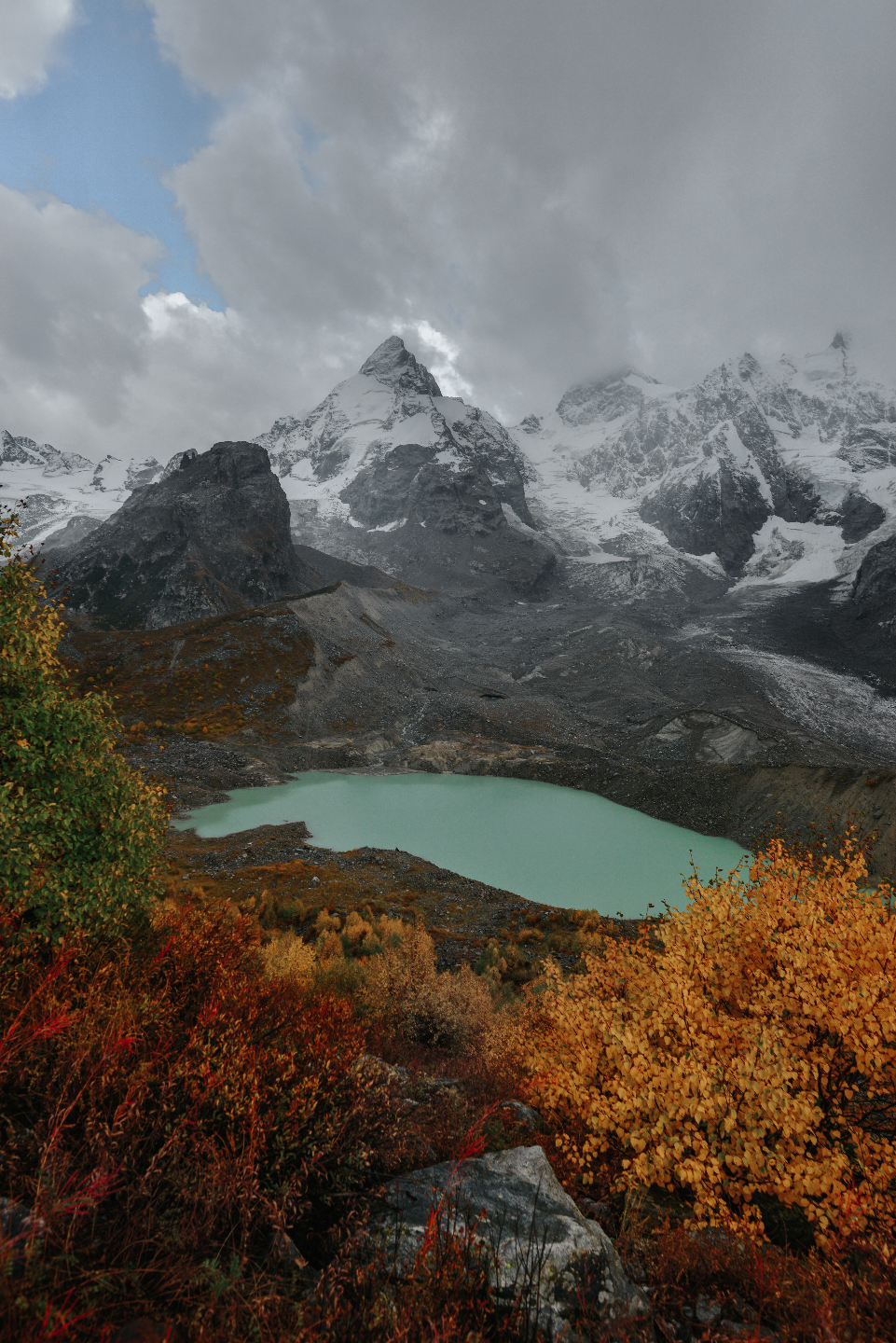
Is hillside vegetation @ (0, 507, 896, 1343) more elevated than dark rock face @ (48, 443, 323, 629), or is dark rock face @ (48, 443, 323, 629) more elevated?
dark rock face @ (48, 443, 323, 629)

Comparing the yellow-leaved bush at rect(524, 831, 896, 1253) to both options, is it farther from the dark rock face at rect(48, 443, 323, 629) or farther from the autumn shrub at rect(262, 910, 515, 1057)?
the dark rock face at rect(48, 443, 323, 629)

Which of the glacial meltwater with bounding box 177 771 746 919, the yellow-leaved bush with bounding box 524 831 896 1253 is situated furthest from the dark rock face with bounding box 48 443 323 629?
the yellow-leaved bush with bounding box 524 831 896 1253

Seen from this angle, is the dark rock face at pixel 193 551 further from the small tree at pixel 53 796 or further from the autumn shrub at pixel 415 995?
the small tree at pixel 53 796

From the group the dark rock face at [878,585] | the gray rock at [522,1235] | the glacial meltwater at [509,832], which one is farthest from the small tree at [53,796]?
the dark rock face at [878,585]

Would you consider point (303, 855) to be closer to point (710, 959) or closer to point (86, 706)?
point (86, 706)

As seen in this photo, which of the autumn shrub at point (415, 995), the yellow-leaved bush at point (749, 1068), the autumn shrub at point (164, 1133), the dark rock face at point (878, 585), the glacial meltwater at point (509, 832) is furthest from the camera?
the dark rock face at point (878, 585)

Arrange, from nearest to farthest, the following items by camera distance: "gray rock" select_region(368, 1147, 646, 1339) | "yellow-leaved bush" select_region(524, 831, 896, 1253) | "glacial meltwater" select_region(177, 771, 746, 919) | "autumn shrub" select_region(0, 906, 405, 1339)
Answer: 1. "autumn shrub" select_region(0, 906, 405, 1339)
2. "gray rock" select_region(368, 1147, 646, 1339)
3. "yellow-leaved bush" select_region(524, 831, 896, 1253)
4. "glacial meltwater" select_region(177, 771, 746, 919)
